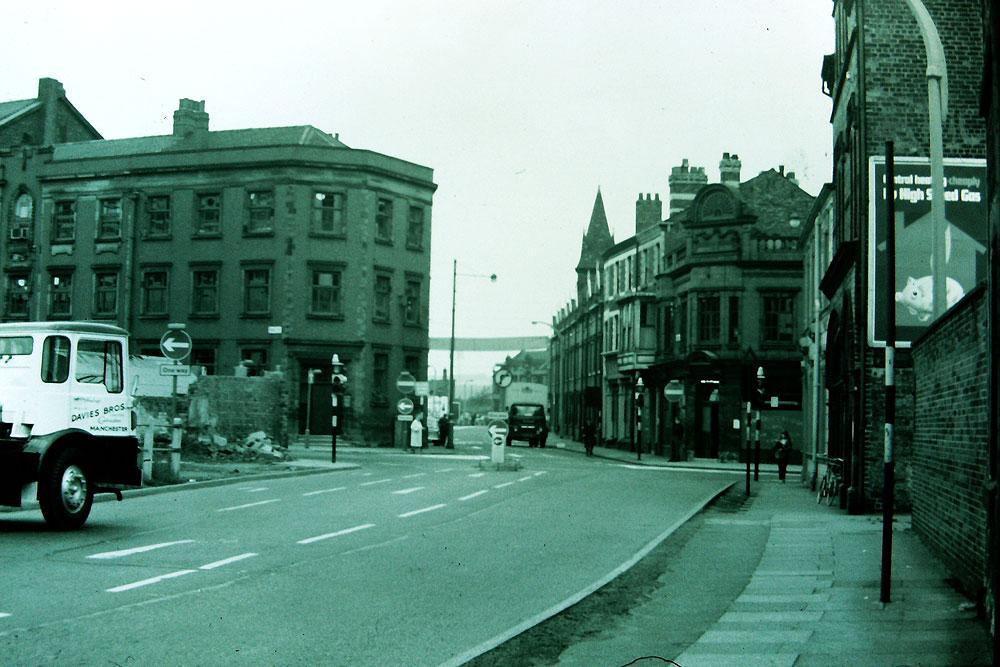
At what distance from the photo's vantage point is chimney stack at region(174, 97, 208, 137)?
59.5m

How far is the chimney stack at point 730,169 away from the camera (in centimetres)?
5809

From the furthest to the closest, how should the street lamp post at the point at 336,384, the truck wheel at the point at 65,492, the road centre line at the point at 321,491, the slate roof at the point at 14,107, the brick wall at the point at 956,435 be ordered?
the slate roof at the point at 14,107, the street lamp post at the point at 336,384, the road centre line at the point at 321,491, the truck wheel at the point at 65,492, the brick wall at the point at 956,435

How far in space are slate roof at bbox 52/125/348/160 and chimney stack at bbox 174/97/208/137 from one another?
1.39 feet

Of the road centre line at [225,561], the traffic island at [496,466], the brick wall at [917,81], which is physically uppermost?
Result: the brick wall at [917,81]

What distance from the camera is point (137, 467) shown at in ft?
51.3

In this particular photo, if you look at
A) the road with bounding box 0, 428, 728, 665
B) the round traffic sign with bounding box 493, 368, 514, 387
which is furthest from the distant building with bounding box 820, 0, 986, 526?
the round traffic sign with bounding box 493, 368, 514, 387

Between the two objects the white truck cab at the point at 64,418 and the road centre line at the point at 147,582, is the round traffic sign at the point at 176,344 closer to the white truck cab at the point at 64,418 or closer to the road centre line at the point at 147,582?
the white truck cab at the point at 64,418

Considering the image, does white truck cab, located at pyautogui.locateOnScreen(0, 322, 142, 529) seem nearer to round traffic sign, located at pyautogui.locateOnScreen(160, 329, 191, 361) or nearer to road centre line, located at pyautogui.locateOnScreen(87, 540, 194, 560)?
road centre line, located at pyautogui.locateOnScreen(87, 540, 194, 560)

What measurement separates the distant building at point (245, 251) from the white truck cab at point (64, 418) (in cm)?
3589

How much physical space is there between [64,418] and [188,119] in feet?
157

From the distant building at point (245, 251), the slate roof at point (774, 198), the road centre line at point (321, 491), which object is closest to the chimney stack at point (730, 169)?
the slate roof at point (774, 198)

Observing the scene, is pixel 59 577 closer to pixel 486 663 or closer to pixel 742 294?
pixel 486 663

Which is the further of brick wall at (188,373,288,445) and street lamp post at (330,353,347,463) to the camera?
street lamp post at (330,353,347,463)

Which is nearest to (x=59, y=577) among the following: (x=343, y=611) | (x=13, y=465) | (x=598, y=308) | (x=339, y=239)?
(x=343, y=611)
